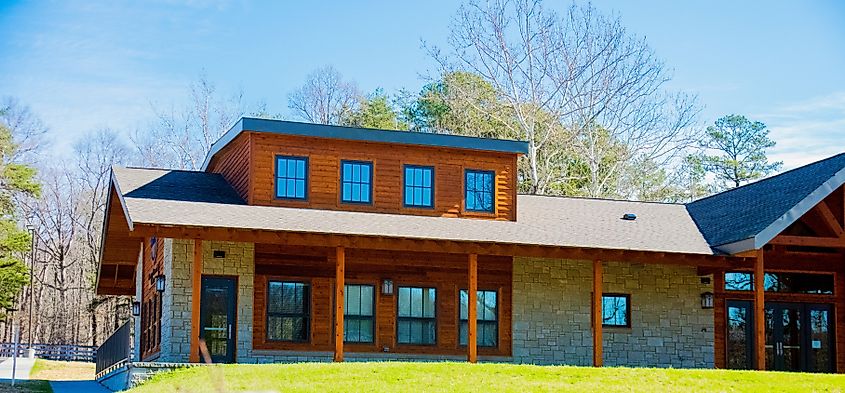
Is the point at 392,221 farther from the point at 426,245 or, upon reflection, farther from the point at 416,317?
the point at 416,317

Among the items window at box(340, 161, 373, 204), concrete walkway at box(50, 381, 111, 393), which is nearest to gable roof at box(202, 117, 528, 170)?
window at box(340, 161, 373, 204)

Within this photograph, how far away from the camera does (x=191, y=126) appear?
4762 cm

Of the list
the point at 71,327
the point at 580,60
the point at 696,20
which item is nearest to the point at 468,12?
the point at 580,60

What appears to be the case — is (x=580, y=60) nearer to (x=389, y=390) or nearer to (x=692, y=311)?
(x=692, y=311)

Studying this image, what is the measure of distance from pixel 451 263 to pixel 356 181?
2625mm

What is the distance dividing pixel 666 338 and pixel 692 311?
85 cm

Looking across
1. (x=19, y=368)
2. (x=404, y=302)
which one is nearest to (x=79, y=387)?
(x=404, y=302)

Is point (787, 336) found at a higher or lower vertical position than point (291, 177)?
lower

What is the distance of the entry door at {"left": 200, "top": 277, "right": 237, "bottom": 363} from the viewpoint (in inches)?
851

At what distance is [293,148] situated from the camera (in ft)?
74.7

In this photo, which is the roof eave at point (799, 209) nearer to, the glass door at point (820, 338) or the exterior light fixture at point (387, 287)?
the glass door at point (820, 338)

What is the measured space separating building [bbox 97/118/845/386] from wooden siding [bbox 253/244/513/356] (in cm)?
3

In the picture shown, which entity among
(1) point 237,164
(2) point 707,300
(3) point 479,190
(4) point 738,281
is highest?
(1) point 237,164

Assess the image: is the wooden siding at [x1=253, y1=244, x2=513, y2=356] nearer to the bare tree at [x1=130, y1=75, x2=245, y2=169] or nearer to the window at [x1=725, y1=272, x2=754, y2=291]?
the window at [x1=725, y1=272, x2=754, y2=291]
